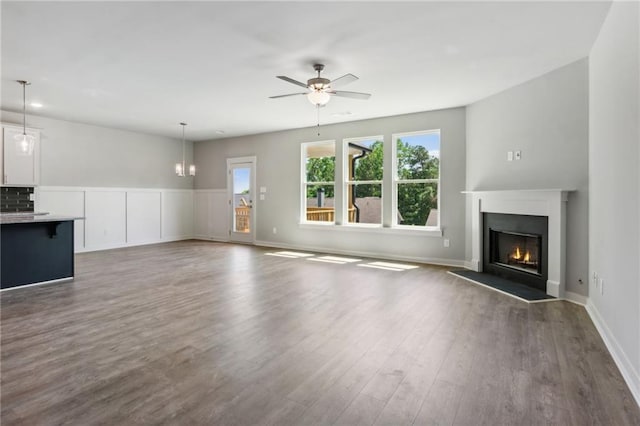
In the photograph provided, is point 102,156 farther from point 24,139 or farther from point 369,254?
point 369,254

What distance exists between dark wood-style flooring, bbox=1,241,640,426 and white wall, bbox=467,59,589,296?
0.84 meters

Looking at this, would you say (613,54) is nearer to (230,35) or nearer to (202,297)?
(230,35)

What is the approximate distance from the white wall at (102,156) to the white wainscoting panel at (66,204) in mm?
195

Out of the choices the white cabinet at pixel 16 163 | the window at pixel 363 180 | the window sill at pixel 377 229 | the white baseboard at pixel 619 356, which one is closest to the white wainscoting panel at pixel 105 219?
the white cabinet at pixel 16 163

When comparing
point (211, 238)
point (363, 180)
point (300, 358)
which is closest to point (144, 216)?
point (211, 238)

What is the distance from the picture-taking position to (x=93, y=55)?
3768 mm

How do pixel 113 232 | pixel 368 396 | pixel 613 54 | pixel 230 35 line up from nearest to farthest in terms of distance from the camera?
pixel 368 396
pixel 613 54
pixel 230 35
pixel 113 232

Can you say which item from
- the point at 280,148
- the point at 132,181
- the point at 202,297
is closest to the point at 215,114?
the point at 280,148

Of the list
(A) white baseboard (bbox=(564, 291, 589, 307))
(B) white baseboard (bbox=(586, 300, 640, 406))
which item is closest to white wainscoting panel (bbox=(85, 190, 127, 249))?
(A) white baseboard (bbox=(564, 291, 589, 307))

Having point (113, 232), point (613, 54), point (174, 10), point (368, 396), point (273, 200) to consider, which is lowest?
point (368, 396)

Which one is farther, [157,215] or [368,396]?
[157,215]

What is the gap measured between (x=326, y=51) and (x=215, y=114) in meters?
3.44

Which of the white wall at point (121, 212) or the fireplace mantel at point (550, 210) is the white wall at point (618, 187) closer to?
the fireplace mantel at point (550, 210)

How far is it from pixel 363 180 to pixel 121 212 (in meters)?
5.51
